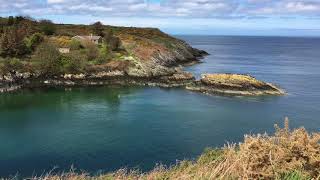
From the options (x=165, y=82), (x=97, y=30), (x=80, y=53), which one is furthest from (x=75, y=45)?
(x=97, y=30)

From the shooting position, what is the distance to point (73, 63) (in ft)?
285

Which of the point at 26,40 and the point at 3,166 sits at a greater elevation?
the point at 26,40

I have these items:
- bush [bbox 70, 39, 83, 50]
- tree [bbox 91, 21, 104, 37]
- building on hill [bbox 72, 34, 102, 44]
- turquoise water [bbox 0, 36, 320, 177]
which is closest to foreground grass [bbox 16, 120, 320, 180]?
turquoise water [bbox 0, 36, 320, 177]

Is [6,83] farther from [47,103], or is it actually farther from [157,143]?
[157,143]

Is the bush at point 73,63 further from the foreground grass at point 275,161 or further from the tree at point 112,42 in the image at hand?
the foreground grass at point 275,161

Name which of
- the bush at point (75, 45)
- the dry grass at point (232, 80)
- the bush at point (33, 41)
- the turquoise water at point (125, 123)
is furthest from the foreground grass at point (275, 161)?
the bush at point (75, 45)

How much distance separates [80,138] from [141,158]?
9.11 metres

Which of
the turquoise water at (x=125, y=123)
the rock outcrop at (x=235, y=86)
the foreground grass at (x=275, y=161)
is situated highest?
the foreground grass at (x=275, y=161)

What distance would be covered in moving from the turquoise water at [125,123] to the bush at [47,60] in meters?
9.83

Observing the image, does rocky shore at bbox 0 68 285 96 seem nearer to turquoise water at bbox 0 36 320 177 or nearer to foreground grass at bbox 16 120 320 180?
turquoise water at bbox 0 36 320 177

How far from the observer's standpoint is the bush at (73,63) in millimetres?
86500

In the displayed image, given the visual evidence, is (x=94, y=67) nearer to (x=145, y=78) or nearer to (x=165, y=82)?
(x=145, y=78)

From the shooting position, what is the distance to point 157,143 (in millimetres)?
45375

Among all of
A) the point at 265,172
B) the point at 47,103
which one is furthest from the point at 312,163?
the point at 47,103
